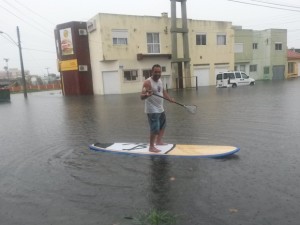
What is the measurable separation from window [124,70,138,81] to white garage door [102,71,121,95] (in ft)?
2.85

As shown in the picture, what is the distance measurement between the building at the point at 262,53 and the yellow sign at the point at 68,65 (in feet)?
70.0

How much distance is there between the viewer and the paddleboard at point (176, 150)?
18.9 feet

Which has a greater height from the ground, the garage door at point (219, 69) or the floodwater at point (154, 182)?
the garage door at point (219, 69)

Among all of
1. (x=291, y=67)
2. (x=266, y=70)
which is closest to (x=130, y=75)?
(x=266, y=70)

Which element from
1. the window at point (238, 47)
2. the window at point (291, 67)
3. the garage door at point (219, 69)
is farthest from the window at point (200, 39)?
the window at point (291, 67)

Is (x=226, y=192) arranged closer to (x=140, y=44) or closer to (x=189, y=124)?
(x=189, y=124)

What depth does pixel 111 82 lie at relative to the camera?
31.4 meters

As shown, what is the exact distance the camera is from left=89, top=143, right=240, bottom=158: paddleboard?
5.75 m

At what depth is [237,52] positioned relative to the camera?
41.4m

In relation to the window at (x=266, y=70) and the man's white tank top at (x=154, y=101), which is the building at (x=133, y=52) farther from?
the man's white tank top at (x=154, y=101)

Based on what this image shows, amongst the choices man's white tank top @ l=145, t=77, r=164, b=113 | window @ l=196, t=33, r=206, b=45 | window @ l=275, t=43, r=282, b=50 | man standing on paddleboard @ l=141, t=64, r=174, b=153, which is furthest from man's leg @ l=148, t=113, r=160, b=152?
window @ l=275, t=43, r=282, b=50

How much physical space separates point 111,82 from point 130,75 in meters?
2.07

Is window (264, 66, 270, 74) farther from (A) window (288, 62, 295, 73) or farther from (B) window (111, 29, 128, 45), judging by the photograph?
(B) window (111, 29, 128, 45)

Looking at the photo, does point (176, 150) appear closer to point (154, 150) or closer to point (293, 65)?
point (154, 150)
